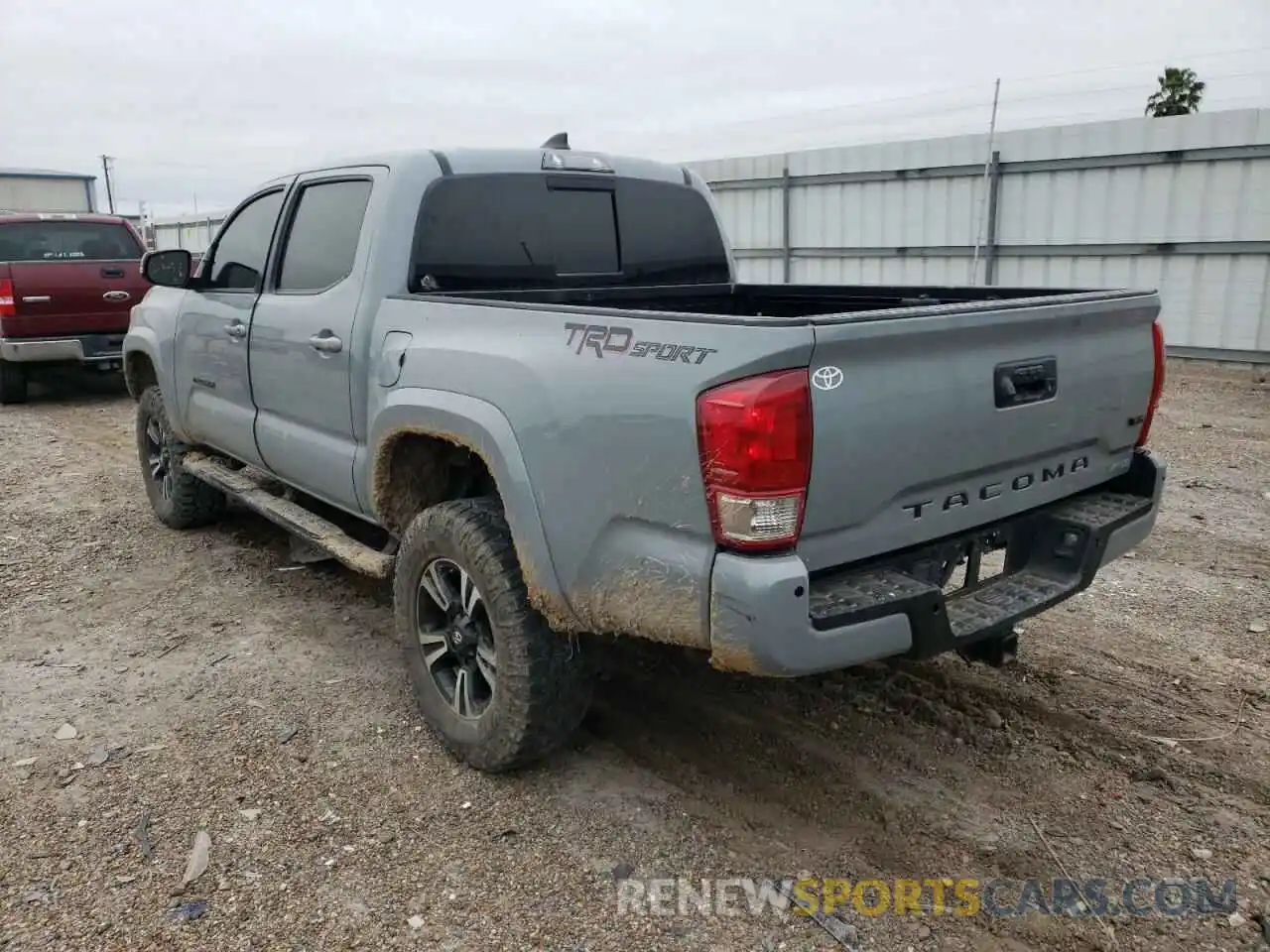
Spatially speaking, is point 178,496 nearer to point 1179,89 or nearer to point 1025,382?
point 1025,382

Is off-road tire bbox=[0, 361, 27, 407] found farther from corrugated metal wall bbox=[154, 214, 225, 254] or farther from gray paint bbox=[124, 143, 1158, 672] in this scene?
corrugated metal wall bbox=[154, 214, 225, 254]

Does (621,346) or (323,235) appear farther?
(323,235)

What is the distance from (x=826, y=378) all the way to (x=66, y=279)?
33.3ft

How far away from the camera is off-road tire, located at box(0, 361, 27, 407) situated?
10656mm

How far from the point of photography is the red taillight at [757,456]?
235 centimetres

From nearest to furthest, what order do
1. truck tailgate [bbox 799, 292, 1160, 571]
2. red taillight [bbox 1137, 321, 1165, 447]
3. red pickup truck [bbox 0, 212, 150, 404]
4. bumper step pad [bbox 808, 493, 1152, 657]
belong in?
truck tailgate [bbox 799, 292, 1160, 571], bumper step pad [bbox 808, 493, 1152, 657], red taillight [bbox 1137, 321, 1165, 447], red pickup truck [bbox 0, 212, 150, 404]

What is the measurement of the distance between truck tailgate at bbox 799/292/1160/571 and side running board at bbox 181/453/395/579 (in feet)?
6.57

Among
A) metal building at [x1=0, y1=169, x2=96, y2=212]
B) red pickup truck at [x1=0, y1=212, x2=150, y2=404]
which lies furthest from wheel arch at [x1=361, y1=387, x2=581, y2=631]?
metal building at [x1=0, y1=169, x2=96, y2=212]

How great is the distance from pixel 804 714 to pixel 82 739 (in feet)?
8.65

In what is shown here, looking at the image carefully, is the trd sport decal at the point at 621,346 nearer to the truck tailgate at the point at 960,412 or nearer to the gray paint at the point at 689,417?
the gray paint at the point at 689,417

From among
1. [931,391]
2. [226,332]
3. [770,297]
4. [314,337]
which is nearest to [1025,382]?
[931,391]

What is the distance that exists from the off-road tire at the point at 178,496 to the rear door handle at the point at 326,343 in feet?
7.56

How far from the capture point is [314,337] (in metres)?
3.96

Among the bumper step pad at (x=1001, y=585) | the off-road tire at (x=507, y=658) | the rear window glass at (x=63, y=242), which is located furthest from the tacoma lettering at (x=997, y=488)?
the rear window glass at (x=63, y=242)
